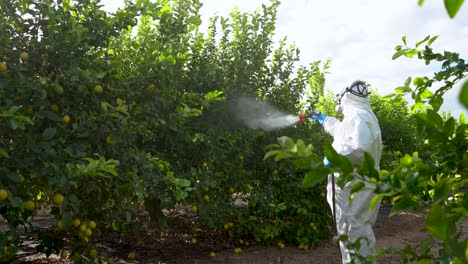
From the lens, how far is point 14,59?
3.29 meters

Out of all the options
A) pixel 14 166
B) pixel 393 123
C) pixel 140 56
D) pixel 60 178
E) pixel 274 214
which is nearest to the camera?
pixel 60 178

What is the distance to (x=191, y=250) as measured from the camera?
5.53 metres

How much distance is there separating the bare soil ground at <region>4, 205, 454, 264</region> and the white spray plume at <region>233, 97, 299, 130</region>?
148 cm

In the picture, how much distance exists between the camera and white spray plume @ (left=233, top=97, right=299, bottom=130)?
5480 millimetres

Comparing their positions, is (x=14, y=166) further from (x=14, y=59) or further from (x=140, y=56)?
(x=140, y=56)

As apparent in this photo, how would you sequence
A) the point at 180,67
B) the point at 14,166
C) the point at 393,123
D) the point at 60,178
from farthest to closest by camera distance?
1. the point at 393,123
2. the point at 180,67
3. the point at 14,166
4. the point at 60,178

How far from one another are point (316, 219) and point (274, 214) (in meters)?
0.58

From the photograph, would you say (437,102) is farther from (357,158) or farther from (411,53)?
(357,158)

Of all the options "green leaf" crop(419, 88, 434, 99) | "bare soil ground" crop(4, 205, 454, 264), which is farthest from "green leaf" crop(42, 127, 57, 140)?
"bare soil ground" crop(4, 205, 454, 264)

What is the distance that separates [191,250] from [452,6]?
5286 millimetres

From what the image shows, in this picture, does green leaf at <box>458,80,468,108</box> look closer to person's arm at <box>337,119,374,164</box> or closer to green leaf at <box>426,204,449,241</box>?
green leaf at <box>426,204,449,241</box>

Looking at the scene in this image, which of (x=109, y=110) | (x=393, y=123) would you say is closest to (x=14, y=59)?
(x=109, y=110)

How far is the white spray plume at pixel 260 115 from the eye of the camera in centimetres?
548

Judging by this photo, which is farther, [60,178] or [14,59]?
[14,59]
